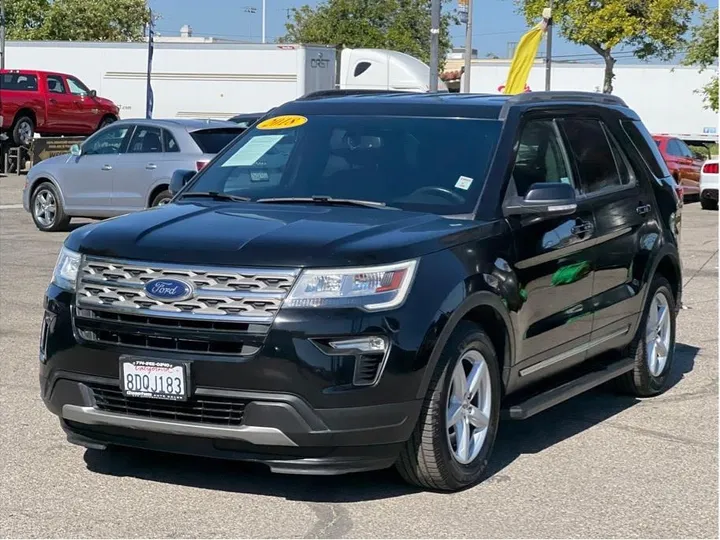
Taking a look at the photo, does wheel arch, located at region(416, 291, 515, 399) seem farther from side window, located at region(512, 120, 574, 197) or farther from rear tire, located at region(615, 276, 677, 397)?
rear tire, located at region(615, 276, 677, 397)

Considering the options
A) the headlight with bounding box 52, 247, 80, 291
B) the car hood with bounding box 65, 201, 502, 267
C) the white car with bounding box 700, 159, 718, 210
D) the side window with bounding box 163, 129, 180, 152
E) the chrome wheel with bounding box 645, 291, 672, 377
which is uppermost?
the car hood with bounding box 65, 201, 502, 267

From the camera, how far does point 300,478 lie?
19.2ft

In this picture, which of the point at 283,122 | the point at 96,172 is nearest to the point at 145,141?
the point at 96,172

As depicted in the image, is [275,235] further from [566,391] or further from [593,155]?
[593,155]

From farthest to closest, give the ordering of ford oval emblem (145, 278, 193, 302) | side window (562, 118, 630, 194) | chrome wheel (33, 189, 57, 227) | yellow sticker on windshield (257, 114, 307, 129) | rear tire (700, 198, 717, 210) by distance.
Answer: rear tire (700, 198, 717, 210)
chrome wheel (33, 189, 57, 227)
side window (562, 118, 630, 194)
yellow sticker on windshield (257, 114, 307, 129)
ford oval emblem (145, 278, 193, 302)

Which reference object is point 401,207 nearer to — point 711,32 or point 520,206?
point 520,206

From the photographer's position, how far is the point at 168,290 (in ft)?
17.2

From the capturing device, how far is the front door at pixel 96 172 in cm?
1734

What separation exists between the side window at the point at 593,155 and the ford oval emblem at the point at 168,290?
2630 mm

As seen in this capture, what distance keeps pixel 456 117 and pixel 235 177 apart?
47.0 inches

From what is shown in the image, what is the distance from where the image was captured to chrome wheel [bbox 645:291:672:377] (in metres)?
7.75

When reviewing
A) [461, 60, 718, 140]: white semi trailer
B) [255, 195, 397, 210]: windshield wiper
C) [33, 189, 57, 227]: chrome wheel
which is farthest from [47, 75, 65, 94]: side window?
[255, 195, 397, 210]: windshield wiper

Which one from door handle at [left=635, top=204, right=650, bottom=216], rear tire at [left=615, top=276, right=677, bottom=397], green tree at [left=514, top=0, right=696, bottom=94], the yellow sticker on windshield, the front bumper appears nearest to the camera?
the front bumper

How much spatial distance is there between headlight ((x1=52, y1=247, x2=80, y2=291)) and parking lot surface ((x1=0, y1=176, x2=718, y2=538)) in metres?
0.88
